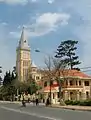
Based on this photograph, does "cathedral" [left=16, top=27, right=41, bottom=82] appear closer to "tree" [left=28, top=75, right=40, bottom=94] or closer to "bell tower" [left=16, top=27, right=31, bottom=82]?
"bell tower" [left=16, top=27, right=31, bottom=82]

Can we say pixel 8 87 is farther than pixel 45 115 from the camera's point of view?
Yes

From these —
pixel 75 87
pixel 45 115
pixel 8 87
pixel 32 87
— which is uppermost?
pixel 8 87

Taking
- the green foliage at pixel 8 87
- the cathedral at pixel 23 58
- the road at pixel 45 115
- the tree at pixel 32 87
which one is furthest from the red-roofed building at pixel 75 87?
the cathedral at pixel 23 58

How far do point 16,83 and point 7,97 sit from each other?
15128 mm

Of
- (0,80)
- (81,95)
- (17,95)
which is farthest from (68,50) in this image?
(0,80)

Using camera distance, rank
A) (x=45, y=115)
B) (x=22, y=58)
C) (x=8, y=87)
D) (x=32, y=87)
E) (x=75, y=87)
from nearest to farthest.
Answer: (x=45, y=115), (x=75, y=87), (x=32, y=87), (x=8, y=87), (x=22, y=58)

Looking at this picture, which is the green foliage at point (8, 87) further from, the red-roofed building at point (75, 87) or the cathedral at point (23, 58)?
the red-roofed building at point (75, 87)

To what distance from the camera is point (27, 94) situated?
126 m

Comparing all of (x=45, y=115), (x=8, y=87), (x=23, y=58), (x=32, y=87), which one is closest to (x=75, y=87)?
(x=32, y=87)

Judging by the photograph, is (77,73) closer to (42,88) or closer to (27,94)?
(42,88)

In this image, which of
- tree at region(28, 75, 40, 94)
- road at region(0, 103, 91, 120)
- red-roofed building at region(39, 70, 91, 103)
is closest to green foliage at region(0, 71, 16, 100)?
tree at region(28, 75, 40, 94)

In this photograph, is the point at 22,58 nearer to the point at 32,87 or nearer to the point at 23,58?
the point at 23,58

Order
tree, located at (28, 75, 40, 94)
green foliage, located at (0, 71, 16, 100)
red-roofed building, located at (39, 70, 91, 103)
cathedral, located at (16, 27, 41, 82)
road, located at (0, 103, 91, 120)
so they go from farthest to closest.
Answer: cathedral, located at (16, 27, 41, 82) → green foliage, located at (0, 71, 16, 100) → tree, located at (28, 75, 40, 94) → red-roofed building, located at (39, 70, 91, 103) → road, located at (0, 103, 91, 120)

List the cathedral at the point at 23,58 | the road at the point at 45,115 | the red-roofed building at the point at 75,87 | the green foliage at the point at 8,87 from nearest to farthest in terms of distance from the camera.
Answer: the road at the point at 45,115 < the red-roofed building at the point at 75,87 < the green foliage at the point at 8,87 < the cathedral at the point at 23,58
